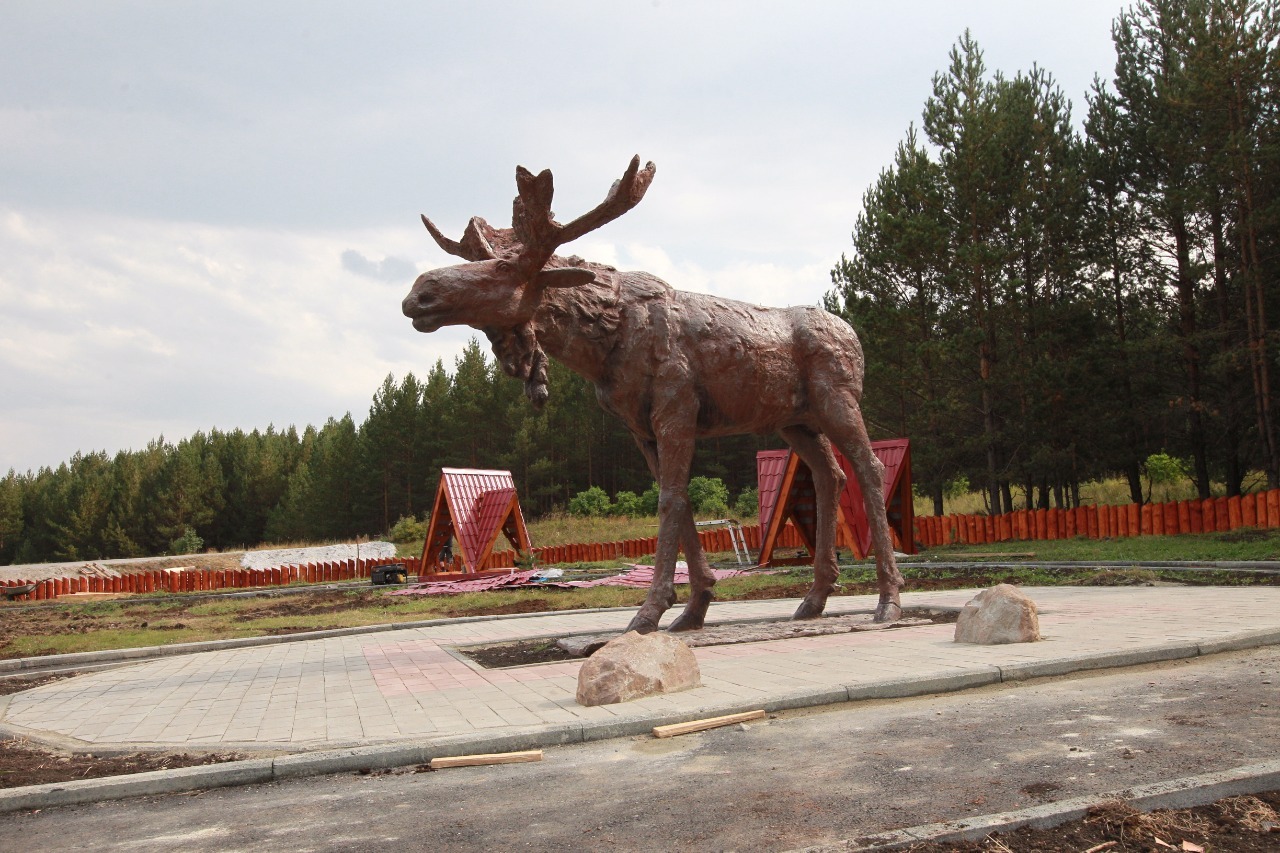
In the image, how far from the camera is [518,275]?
6449 mm

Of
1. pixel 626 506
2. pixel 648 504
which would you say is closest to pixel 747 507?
pixel 648 504

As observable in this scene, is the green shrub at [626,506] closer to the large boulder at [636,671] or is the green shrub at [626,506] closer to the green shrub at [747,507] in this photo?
the green shrub at [747,507]

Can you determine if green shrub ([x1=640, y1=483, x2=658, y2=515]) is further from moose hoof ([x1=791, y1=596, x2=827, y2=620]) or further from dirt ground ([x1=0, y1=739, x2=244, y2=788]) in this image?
dirt ground ([x1=0, y1=739, x2=244, y2=788])

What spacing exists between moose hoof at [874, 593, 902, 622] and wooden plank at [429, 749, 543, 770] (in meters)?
4.15

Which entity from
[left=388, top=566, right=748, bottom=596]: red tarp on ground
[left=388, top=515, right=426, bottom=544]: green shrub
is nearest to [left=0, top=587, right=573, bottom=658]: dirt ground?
[left=388, top=566, right=748, bottom=596]: red tarp on ground

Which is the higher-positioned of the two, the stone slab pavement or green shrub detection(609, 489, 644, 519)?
green shrub detection(609, 489, 644, 519)

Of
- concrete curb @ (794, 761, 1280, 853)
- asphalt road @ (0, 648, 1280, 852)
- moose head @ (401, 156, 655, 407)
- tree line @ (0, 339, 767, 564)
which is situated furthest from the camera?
tree line @ (0, 339, 767, 564)

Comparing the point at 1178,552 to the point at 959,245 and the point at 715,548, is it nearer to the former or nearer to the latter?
the point at 959,245

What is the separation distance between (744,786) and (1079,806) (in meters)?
1.08

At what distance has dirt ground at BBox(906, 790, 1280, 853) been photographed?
253 centimetres

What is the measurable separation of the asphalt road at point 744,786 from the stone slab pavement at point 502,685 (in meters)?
0.33

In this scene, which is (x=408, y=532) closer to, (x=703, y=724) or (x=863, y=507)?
(x=863, y=507)

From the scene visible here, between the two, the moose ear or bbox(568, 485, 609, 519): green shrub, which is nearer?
the moose ear

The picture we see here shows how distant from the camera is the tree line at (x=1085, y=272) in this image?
66.3 feet
